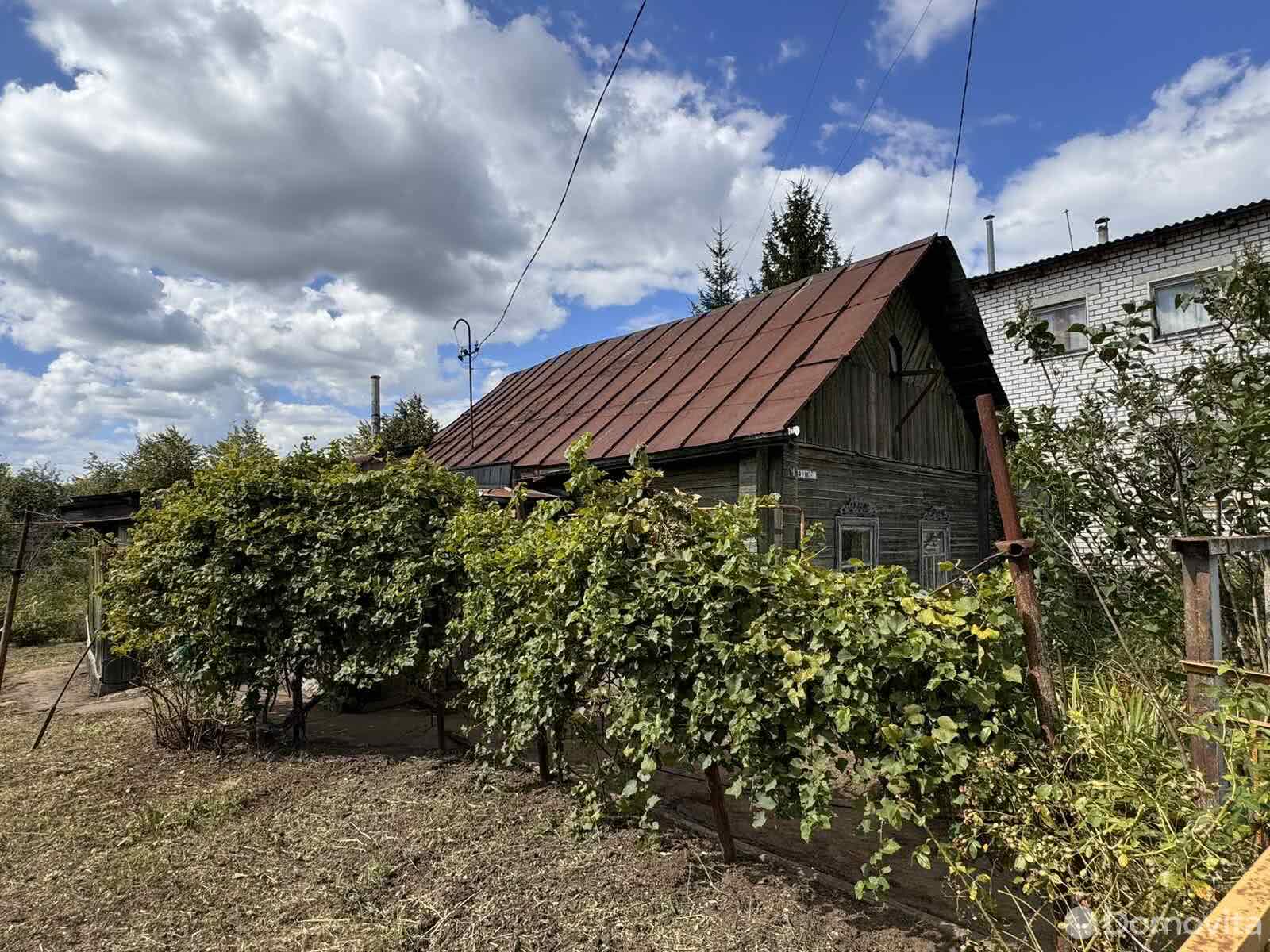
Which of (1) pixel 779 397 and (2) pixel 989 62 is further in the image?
(1) pixel 779 397

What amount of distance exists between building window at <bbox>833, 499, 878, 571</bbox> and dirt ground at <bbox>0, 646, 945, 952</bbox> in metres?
5.22

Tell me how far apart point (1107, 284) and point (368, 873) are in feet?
53.8

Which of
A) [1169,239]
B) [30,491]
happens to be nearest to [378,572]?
[1169,239]

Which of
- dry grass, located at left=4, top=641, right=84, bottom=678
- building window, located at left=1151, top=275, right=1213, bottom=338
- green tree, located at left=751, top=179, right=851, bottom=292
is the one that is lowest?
dry grass, located at left=4, top=641, right=84, bottom=678

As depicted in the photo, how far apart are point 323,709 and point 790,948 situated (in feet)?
22.0

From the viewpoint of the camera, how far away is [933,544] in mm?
10727

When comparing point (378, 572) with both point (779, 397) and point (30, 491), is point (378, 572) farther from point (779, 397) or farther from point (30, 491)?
point (30, 491)

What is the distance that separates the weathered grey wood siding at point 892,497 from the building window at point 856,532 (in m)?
0.08

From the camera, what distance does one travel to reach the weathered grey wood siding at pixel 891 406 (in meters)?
8.50

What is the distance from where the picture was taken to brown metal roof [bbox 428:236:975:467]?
782 centimetres

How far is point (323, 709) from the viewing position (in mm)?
7836

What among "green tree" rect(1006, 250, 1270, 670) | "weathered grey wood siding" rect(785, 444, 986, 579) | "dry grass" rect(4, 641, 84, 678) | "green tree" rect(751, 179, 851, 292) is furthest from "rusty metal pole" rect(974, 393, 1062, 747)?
"green tree" rect(751, 179, 851, 292)

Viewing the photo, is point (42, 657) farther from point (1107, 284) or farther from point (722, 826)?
point (1107, 284)

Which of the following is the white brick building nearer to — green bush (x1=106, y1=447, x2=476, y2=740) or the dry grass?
green bush (x1=106, y1=447, x2=476, y2=740)
